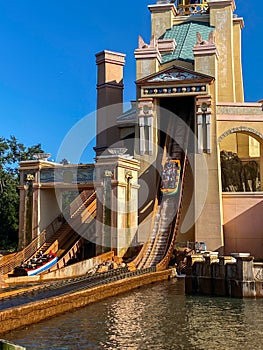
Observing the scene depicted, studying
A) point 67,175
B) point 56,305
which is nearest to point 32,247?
point 67,175

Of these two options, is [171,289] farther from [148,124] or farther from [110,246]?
[148,124]

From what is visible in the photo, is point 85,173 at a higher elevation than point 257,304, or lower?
higher

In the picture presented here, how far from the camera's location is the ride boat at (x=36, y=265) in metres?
19.2

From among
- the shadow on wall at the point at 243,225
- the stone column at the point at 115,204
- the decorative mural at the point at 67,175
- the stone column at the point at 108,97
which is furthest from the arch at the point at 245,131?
the stone column at the point at 108,97

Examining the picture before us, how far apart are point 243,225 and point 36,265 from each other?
11.7m

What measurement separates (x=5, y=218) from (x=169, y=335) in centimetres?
2541

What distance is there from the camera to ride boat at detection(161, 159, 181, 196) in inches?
1049

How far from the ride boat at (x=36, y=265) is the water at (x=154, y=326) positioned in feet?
18.7

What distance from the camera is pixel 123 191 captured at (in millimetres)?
22531

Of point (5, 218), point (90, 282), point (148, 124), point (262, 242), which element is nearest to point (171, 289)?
point (90, 282)

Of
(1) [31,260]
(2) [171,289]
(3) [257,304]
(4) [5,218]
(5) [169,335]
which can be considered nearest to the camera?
(5) [169,335]

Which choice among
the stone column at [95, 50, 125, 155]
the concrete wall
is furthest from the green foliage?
the concrete wall

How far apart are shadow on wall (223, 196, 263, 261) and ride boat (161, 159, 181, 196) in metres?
2.87

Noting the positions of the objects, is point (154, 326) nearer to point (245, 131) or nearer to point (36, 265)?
point (36, 265)
